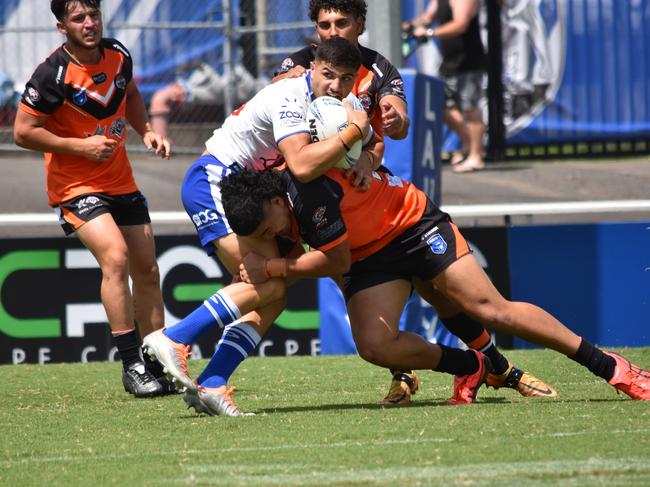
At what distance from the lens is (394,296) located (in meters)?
5.91

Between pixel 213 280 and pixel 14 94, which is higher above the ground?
pixel 14 94

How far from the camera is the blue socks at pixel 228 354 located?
573cm

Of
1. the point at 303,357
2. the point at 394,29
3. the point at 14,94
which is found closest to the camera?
the point at 303,357

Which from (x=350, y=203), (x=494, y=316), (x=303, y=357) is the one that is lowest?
(x=303, y=357)

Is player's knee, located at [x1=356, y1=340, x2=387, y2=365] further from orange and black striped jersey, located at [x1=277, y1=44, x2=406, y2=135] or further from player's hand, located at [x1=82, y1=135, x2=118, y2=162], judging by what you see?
player's hand, located at [x1=82, y1=135, x2=118, y2=162]

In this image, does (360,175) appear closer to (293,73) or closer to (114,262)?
(293,73)

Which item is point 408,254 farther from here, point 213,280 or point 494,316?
point 213,280

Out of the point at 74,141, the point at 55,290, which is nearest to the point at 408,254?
the point at 74,141

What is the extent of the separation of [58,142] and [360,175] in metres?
1.93

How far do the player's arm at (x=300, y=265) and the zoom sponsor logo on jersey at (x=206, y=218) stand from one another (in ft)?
0.92

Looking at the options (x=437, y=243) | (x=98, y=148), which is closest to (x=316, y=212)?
(x=437, y=243)

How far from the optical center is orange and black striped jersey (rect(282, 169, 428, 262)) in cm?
554

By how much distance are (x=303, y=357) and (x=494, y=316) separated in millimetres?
3122

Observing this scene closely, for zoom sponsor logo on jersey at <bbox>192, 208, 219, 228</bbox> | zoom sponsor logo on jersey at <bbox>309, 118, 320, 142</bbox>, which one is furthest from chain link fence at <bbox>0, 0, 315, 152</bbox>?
zoom sponsor logo on jersey at <bbox>309, 118, 320, 142</bbox>
